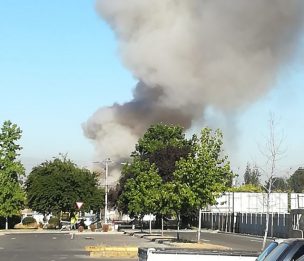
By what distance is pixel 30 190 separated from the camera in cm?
8325

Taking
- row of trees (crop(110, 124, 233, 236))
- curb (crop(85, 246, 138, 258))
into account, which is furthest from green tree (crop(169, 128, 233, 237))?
curb (crop(85, 246, 138, 258))

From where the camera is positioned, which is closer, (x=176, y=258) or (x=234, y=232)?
(x=176, y=258)

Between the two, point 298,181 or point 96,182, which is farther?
point 298,181

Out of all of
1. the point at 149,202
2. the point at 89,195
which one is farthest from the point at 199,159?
the point at 89,195

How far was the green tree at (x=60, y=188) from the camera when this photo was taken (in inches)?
3231

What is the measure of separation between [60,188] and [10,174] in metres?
8.23

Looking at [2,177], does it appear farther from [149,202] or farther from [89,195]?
[149,202]

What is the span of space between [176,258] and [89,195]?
69.0 m

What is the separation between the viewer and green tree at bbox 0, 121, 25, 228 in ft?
244

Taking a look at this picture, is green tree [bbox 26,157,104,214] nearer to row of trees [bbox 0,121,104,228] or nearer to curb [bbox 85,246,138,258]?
row of trees [bbox 0,121,104,228]

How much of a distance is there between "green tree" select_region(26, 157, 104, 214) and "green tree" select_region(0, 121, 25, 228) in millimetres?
4846

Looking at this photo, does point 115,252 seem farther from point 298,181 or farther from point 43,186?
point 298,181

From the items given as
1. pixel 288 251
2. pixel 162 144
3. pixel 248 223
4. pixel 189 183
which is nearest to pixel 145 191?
pixel 248 223

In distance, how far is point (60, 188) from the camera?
8275cm
